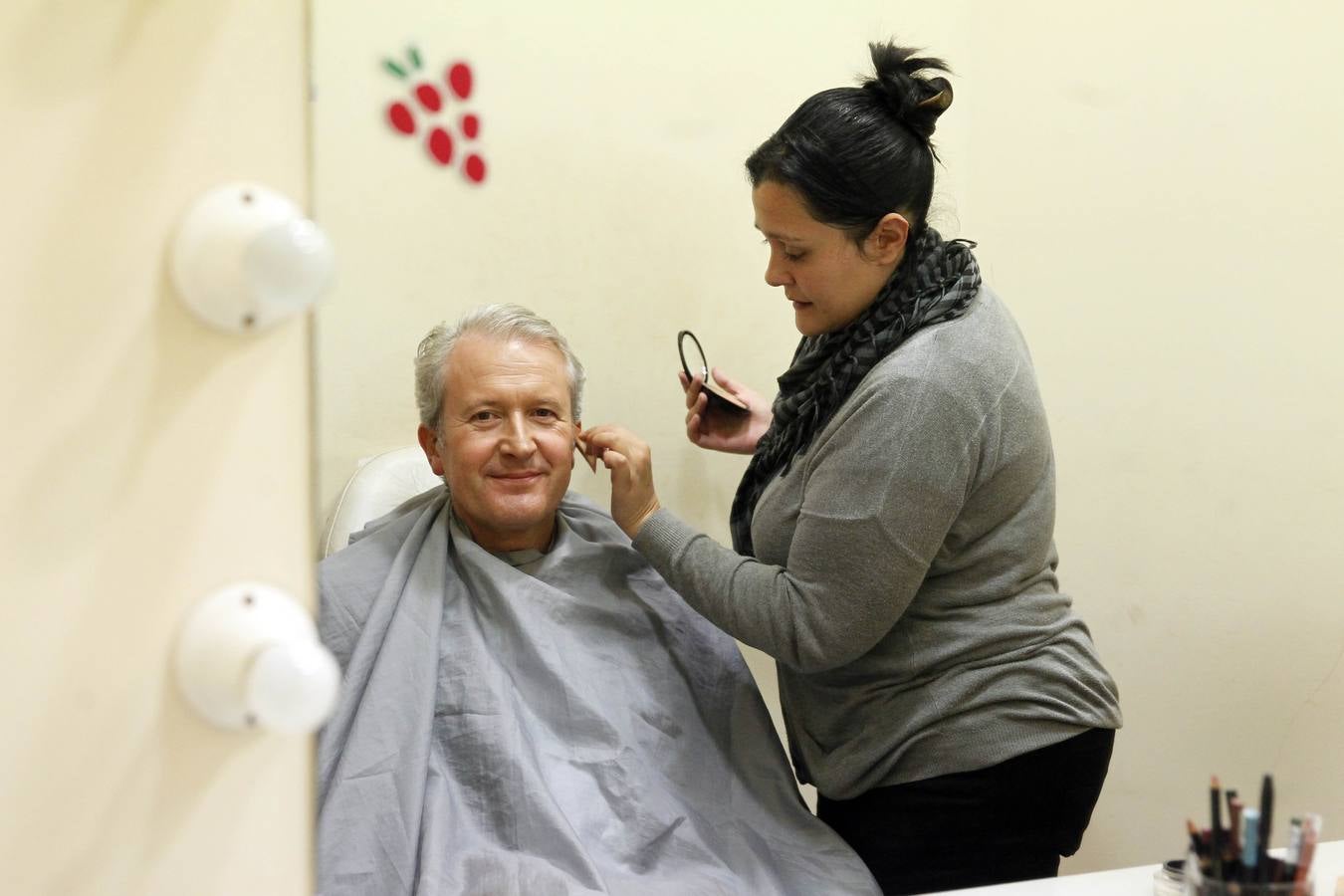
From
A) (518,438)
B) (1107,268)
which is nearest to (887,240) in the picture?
(518,438)

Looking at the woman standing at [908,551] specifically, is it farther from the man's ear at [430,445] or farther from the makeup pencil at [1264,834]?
the makeup pencil at [1264,834]

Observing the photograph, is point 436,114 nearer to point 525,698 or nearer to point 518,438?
point 518,438

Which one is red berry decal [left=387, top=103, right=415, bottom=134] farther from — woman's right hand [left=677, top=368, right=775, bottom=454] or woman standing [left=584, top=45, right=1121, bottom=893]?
woman's right hand [left=677, top=368, right=775, bottom=454]

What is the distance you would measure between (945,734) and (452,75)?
1.02 m

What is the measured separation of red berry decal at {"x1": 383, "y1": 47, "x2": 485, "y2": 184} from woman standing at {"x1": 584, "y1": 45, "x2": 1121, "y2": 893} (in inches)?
15.2

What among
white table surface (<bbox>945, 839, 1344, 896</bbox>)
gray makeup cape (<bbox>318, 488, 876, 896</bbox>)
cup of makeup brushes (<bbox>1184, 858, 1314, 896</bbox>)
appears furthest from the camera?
gray makeup cape (<bbox>318, 488, 876, 896</bbox>)

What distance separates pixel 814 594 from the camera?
1.37 metres

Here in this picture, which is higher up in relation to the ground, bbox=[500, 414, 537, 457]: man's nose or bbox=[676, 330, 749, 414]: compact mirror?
bbox=[676, 330, 749, 414]: compact mirror

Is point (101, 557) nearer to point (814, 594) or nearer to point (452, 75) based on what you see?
point (814, 594)

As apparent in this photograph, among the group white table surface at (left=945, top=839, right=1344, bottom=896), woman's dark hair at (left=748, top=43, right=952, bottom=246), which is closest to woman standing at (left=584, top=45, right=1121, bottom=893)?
woman's dark hair at (left=748, top=43, right=952, bottom=246)

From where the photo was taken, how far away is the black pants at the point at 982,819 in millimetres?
1419

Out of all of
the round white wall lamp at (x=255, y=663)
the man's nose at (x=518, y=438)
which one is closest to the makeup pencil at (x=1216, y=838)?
the round white wall lamp at (x=255, y=663)

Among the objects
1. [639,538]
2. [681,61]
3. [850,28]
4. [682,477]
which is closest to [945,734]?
[639,538]

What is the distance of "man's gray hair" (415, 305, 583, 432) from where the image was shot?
1.51 metres
